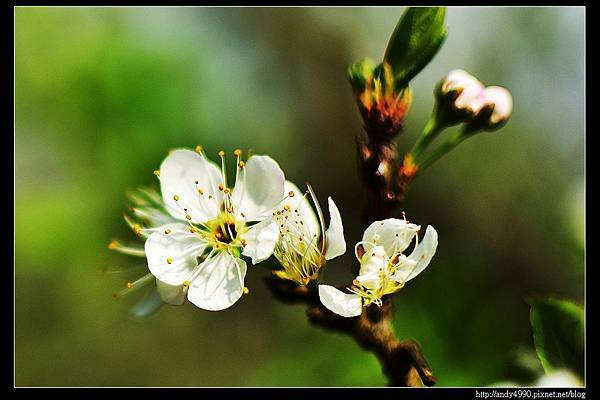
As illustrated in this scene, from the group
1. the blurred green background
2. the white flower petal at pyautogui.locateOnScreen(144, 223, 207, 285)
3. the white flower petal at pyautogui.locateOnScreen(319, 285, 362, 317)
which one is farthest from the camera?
the blurred green background

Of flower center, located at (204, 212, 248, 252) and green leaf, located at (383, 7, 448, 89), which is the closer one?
green leaf, located at (383, 7, 448, 89)

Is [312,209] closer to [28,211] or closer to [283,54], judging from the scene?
[28,211]

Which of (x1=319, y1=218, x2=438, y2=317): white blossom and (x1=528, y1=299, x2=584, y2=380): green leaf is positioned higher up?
(x1=319, y1=218, x2=438, y2=317): white blossom

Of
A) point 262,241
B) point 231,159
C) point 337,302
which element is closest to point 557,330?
point 337,302

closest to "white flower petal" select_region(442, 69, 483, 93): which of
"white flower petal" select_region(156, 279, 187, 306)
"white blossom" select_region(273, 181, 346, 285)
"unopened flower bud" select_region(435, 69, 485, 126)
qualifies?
"unopened flower bud" select_region(435, 69, 485, 126)

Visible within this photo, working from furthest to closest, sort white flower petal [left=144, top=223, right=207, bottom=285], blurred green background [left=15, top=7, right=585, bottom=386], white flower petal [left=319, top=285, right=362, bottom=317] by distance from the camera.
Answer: blurred green background [left=15, top=7, right=585, bottom=386] → white flower petal [left=144, top=223, right=207, bottom=285] → white flower petal [left=319, top=285, right=362, bottom=317]

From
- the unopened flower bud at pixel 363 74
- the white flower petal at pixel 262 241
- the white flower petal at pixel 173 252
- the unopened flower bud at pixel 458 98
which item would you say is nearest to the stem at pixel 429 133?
the unopened flower bud at pixel 458 98

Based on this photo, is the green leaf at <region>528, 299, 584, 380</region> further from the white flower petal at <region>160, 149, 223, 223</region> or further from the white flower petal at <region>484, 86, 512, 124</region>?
the white flower petal at <region>160, 149, 223, 223</region>
